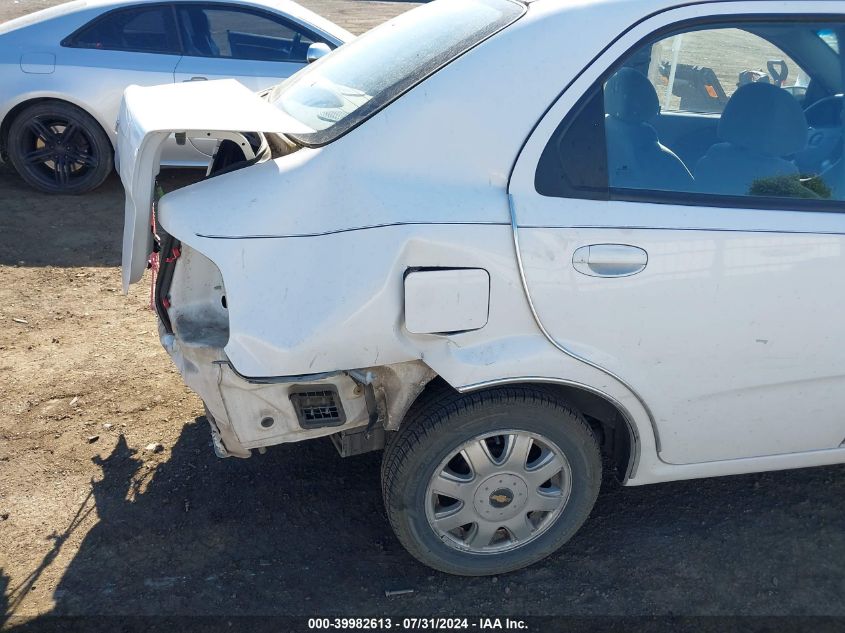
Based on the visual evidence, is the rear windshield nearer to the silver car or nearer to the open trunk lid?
the open trunk lid

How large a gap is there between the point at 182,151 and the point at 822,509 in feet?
16.7

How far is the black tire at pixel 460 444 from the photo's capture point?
261cm

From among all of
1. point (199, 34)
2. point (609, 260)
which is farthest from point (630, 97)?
point (199, 34)

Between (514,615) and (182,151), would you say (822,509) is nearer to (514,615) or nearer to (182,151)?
(514,615)

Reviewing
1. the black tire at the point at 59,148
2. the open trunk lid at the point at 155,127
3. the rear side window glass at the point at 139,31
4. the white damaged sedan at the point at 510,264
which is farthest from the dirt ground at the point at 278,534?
the rear side window glass at the point at 139,31

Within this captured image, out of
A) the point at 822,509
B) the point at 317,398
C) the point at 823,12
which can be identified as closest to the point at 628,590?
the point at 822,509

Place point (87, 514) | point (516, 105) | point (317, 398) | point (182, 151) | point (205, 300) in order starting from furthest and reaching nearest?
1. point (182, 151)
2. point (87, 514)
3. point (205, 300)
4. point (317, 398)
5. point (516, 105)

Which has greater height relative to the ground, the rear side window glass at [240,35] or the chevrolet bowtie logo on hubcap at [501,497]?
the rear side window glass at [240,35]

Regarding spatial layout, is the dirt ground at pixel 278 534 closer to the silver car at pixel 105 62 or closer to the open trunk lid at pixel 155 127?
the open trunk lid at pixel 155 127

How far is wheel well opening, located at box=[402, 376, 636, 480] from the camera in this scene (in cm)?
269

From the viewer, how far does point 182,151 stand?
636cm

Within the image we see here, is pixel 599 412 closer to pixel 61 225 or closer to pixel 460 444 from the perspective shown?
pixel 460 444

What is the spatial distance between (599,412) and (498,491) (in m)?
0.44

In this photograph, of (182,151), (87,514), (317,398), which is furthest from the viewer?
(182,151)
